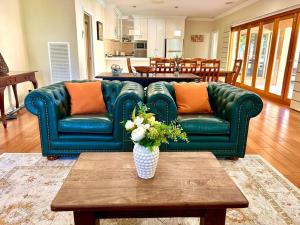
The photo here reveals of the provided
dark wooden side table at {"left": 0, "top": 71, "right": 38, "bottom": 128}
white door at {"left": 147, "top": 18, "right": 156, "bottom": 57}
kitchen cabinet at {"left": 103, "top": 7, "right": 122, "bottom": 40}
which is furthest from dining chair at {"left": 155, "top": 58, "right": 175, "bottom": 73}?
white door at {"left": 147, "top": 18, "right": 156, "bottom": 57}

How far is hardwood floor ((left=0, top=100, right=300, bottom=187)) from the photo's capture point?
2.65m

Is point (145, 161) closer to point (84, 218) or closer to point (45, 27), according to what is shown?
point (84, 218)

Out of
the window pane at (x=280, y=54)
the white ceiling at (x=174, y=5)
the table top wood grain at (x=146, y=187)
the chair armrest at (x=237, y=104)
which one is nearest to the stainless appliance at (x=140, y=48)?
the white ceiling at (x=174, y=5)

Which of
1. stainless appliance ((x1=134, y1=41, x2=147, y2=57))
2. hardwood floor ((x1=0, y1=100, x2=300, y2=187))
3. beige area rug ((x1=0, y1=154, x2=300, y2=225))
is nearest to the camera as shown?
beige area rug ((x1=0, y1=154, x2=300, y2=225))

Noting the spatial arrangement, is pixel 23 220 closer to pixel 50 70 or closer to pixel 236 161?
pixel 236 161

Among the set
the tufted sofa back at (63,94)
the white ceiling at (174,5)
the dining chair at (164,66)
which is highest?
the white ceiling at (174,5)

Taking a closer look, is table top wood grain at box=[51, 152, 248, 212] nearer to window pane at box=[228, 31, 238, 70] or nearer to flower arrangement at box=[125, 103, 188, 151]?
flower arrangement at box=[125, 103, 188, 151]

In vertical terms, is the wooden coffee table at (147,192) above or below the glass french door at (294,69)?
below

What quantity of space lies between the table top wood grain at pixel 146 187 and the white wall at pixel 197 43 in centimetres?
956

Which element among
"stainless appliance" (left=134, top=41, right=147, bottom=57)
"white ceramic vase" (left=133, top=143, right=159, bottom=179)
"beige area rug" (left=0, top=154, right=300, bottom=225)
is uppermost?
"stainless appliance" (left=134, top=41, right=147, bottom=57)

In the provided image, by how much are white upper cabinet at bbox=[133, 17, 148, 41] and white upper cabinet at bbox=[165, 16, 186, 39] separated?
2.97 ft

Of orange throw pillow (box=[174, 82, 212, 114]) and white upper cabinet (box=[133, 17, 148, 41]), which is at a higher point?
white upper cabinet (box=[133, 17, 148, 41])

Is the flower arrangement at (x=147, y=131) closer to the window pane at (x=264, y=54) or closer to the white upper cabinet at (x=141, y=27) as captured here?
the window pane at (x=264, y=54)

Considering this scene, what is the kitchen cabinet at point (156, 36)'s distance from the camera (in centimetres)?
944
